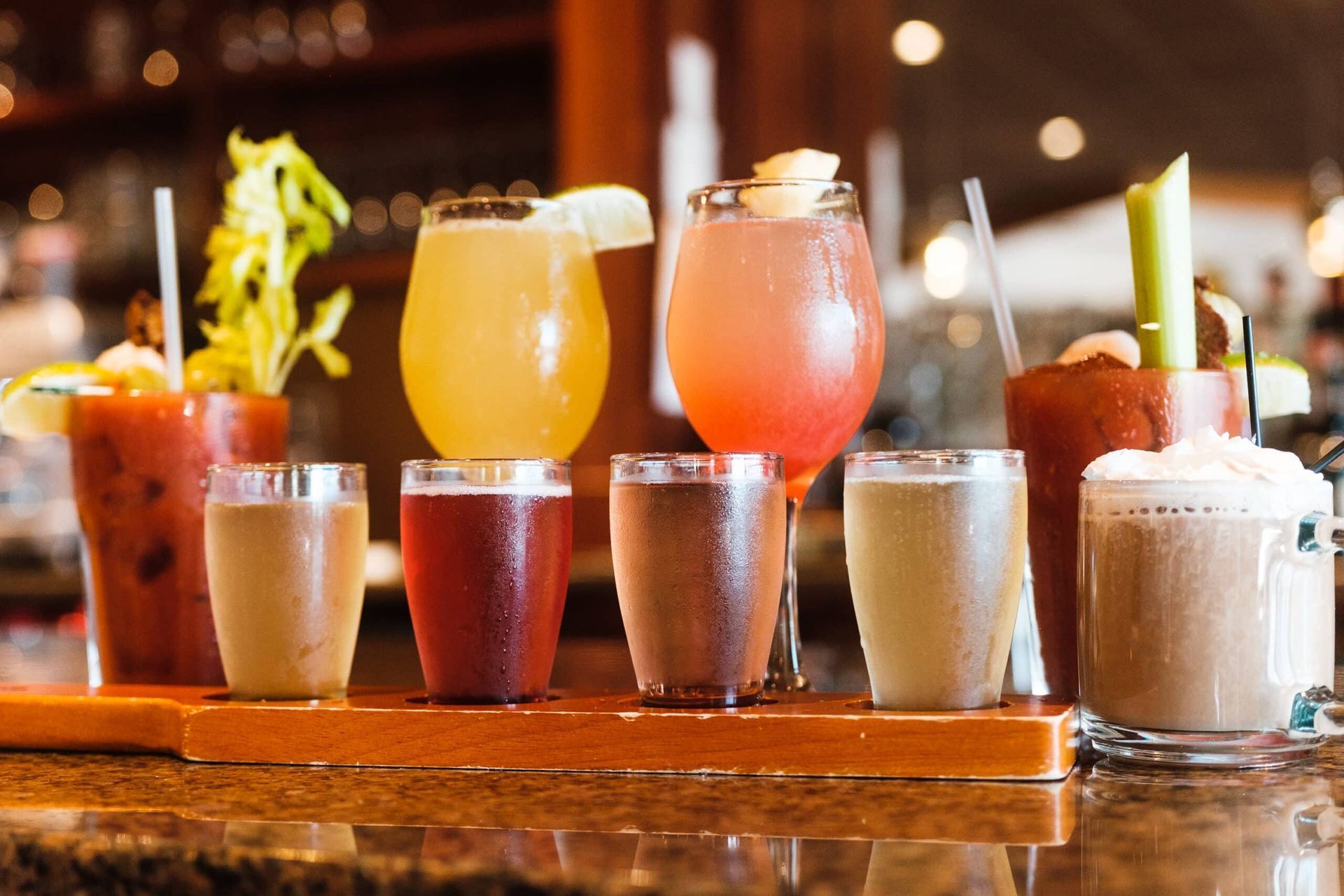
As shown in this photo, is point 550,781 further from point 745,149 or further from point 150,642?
point 745,149

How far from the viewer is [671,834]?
2.27ft

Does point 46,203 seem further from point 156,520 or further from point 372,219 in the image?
point 156,520

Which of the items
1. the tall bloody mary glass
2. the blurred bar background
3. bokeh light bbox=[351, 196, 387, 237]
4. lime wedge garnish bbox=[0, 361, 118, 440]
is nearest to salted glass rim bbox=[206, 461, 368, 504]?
lime wedge garnish bbox=[0, 361, 118, 440]

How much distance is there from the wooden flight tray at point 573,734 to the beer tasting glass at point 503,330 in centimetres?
27

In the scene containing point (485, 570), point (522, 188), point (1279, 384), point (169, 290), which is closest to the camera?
point (485, 570)

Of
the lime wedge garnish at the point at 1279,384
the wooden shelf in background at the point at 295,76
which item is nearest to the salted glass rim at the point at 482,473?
the lime wedge garnish at the point at 1279,384

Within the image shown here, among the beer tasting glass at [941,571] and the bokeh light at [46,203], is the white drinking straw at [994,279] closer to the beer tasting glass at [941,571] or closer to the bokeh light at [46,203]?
the beer tasting glass at [941,571]

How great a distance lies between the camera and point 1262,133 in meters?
4.05

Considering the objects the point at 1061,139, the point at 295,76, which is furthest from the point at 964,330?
the point at 295,76

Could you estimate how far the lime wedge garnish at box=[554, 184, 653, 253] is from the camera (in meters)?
1.21

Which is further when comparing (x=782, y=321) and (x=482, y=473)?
(x=782, y=321)

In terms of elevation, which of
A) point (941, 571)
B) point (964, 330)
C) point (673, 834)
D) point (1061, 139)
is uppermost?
point (1061, 139)

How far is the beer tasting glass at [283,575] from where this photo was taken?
0.98 metres

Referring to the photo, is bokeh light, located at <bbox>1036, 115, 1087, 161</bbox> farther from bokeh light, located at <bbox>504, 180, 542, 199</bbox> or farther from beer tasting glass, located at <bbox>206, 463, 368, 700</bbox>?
beer tasting glass, located at <bbox>206, 463, 368, 700</bbox>
